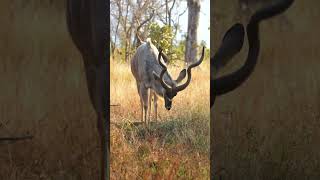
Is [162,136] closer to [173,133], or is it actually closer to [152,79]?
[173,133]

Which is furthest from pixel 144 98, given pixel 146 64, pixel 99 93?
pixel 99 93

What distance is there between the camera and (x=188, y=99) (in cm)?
745

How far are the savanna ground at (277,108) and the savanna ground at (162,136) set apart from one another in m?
1.56

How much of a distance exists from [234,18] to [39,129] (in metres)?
1.32

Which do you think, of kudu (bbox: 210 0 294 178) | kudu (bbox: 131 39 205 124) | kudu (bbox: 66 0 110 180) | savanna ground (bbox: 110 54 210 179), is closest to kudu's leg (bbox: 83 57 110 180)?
kudu (bbox: 66 0 110 180)

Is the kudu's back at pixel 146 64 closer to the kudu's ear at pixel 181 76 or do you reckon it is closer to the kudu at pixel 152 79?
the kudu at pixel 152 79

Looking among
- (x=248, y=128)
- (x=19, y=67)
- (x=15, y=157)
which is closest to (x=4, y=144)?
(x=15, y=157)

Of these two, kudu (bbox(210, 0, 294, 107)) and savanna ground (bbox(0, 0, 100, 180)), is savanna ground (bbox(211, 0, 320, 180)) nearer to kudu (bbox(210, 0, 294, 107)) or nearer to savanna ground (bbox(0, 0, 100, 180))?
kudu (bbox(210, 0, 294, 107))

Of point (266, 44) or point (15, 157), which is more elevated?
point (266, 44)

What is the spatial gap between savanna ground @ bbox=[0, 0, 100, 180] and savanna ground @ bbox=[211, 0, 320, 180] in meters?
A: 0.79

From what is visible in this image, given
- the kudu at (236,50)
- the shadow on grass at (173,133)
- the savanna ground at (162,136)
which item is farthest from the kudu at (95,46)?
the shadow on grass at (173,133)

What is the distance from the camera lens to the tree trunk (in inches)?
382

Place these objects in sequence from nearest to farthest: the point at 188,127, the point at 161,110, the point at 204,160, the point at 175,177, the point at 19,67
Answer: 1. the point at 19,67
2. the point at 175,177
3. the point at 204,160
4. the point at 188,127
5. the point at 161,110

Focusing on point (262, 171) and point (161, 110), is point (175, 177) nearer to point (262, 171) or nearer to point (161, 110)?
point (262, 171)
